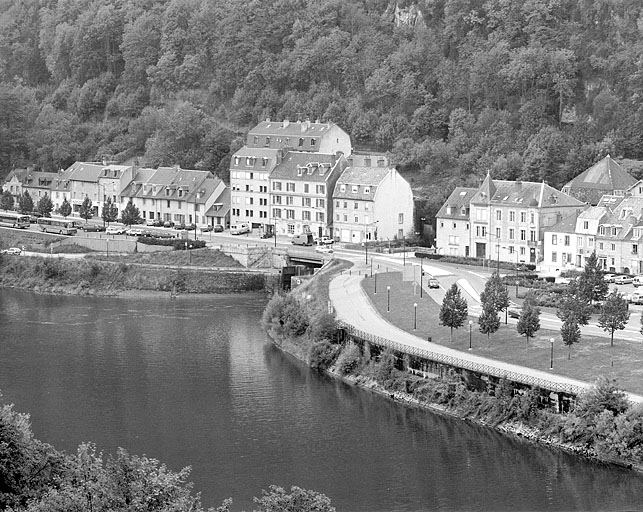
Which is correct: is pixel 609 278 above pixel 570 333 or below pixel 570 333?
above

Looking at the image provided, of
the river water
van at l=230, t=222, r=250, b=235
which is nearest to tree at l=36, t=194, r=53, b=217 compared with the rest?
van at l=230, t=222, r=250, b=235

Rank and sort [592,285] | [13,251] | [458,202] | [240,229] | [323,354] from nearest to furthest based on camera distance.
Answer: [592,285], [323,354], [458,202], [13,251], [240,229]

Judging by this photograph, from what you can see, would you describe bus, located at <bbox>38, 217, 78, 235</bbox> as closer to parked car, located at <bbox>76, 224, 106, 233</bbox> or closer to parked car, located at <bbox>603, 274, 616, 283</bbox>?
parked car, located at <bbox>76, 224, 106, 233</bbox>

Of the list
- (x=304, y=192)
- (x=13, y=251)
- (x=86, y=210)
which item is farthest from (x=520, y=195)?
(x=86, y=210)

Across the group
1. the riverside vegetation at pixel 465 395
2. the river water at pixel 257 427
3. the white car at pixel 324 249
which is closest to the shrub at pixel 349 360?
the riverside vegetation at pixel 465 395

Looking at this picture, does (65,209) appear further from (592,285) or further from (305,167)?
(592,285)
